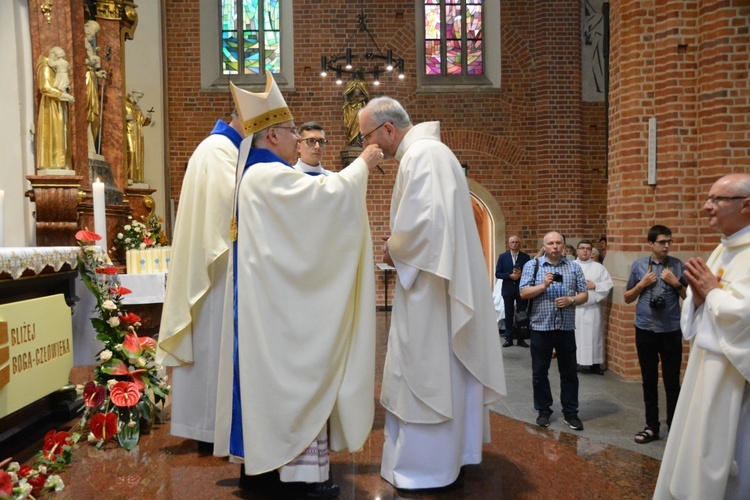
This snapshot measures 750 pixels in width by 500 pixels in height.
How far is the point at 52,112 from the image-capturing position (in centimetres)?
646

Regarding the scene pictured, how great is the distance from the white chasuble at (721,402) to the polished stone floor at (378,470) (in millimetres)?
652

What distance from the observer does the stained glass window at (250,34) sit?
13.5m

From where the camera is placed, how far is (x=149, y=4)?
39.9 feet

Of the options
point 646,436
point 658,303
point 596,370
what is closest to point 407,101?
point 596,370

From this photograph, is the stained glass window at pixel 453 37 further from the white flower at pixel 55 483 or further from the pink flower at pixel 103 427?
the white flower at pixel 55 483

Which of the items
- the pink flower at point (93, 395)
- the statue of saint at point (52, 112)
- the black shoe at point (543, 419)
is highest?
the statue of saint at point (52, 112)

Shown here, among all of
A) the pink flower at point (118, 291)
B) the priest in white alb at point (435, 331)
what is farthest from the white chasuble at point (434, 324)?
the pink flower at point (118, 291)

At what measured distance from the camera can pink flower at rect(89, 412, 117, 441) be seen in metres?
4.00

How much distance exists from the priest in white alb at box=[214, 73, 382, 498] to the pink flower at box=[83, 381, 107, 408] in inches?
56.9

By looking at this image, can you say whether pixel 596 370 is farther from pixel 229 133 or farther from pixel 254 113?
pixel 254 113

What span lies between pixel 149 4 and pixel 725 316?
39.0ft

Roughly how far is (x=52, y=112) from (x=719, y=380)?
6119mm

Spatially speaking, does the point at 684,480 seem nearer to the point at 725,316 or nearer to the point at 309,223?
the point at 725,316

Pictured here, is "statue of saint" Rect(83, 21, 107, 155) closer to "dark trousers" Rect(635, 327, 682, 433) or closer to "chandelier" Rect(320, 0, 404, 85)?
"chandelier" Rect(320, 0, 404, 85)
